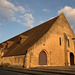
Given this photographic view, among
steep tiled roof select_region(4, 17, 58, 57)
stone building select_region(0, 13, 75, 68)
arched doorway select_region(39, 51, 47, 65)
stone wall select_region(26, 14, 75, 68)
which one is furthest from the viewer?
steep tiled roof select_region(4, 17, 58, 57)

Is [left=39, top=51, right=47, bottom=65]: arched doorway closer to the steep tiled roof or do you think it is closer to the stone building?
the stone building

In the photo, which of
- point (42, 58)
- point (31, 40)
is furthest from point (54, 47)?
point (31, 40)

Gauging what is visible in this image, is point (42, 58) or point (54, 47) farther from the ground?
point (54, 47)

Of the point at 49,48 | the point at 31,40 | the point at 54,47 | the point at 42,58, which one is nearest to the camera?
the point at 42,58

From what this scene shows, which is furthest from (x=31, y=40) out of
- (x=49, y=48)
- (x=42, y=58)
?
(x=42, y=58)

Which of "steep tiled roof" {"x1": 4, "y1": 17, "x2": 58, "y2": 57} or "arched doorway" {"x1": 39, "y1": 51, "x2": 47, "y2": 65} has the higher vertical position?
"steep tiled roof" {"x1": 4, "y1": 17, "x2": 58, "y2": 57}

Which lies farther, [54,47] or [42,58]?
[54,47]

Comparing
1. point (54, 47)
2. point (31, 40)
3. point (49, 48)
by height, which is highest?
point (31, 40)

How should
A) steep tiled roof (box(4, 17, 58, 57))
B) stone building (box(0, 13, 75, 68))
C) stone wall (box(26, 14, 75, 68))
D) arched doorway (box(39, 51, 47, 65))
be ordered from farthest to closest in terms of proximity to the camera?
1. steep tiled roof (box(4, 17, 58, 57))
2. arched doorway (box(39, 51, 47, 65))
3. stone building (box(0, 13, 75, 68))
4. stone wall (box(26, 14, 75, 68))

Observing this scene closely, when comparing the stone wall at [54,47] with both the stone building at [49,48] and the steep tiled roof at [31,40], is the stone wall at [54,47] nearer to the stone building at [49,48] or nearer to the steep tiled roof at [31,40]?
the stone building at [49,48]

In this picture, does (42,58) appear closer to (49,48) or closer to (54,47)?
(49,48)

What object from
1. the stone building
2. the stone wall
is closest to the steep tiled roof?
the stone building

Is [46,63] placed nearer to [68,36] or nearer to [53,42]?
[53,42]

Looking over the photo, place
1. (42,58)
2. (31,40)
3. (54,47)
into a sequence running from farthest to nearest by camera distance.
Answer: (31,40) → (54,47) → (42,58)
